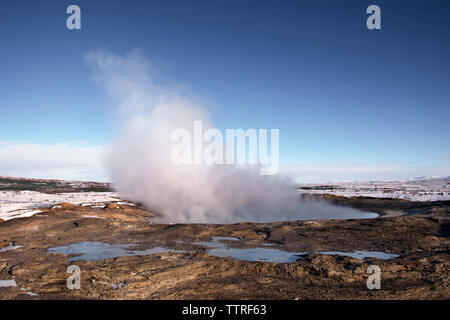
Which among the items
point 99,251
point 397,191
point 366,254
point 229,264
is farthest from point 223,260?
point 397,191

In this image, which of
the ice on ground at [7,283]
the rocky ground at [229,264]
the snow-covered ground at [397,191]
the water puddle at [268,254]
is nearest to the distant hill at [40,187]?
the rocky ground at [229,264]

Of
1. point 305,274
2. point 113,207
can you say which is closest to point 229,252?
point 305,274

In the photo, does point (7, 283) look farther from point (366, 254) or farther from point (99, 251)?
point (366, 254)

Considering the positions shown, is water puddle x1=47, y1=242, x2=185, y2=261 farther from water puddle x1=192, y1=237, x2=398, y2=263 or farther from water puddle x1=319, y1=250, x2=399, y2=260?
water puddle x1=319, y1=250, x2=399, y2=260

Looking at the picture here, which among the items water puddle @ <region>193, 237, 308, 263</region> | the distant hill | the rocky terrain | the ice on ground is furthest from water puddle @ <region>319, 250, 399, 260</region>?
the distant hill

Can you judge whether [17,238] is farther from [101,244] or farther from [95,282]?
[95,282]

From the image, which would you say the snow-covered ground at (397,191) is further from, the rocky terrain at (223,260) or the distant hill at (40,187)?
the distant hill at (40,187)

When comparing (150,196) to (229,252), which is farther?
(150,196)
